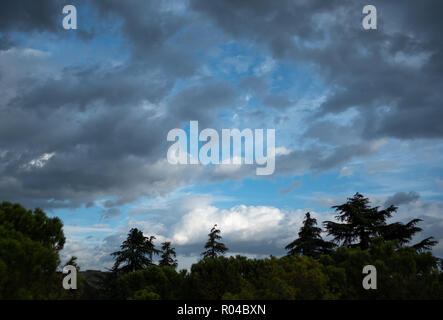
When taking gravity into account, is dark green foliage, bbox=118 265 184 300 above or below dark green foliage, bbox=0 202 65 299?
below

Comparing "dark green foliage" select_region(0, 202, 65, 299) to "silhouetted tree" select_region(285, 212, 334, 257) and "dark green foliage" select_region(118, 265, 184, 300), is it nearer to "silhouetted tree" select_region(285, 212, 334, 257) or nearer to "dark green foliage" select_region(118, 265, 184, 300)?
"dark green foliage" select_region(118, 265, 184, 300)

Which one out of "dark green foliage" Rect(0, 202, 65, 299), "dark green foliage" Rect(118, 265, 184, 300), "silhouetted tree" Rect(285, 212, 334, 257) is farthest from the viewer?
"silhouetted tree" Rect(285, 212, 334, 257)

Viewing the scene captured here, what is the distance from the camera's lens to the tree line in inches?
785

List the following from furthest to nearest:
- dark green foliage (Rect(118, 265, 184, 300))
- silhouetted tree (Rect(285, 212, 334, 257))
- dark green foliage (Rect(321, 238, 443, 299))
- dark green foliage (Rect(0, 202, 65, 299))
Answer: silhouetted tree (Rect(285, 212, 334, 257)), dark green foliage (Rect(118, 265, 184, 300)), dark green foliage (Rect(321, 238, 443, 299)), dark green foliage (Rect(0, 202, 65, 299))

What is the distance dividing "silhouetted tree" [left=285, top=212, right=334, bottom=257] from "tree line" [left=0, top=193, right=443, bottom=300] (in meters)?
0.15

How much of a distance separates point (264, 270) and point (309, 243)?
1903 centimetres

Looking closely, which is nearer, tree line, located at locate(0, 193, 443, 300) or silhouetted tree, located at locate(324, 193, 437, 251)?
tree line, located at locate(0, 193, 443, 300)

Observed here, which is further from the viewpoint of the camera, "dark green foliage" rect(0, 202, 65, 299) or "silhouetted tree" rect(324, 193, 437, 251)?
Answer: "silhouetted tree" rect(324, 193, 437, 251)

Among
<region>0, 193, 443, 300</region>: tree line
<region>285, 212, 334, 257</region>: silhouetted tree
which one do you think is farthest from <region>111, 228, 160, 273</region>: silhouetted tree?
<region>285, 212, 334, 257</region>: silhouetted tree

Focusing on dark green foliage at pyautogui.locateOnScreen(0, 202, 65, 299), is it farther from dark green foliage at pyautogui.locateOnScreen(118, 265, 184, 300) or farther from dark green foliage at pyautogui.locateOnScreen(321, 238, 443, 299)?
dark green foliage at pyautogui.locateOnScreen(321, 238, 443, 299)

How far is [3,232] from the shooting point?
65.5 feet

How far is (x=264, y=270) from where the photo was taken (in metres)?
28.8
